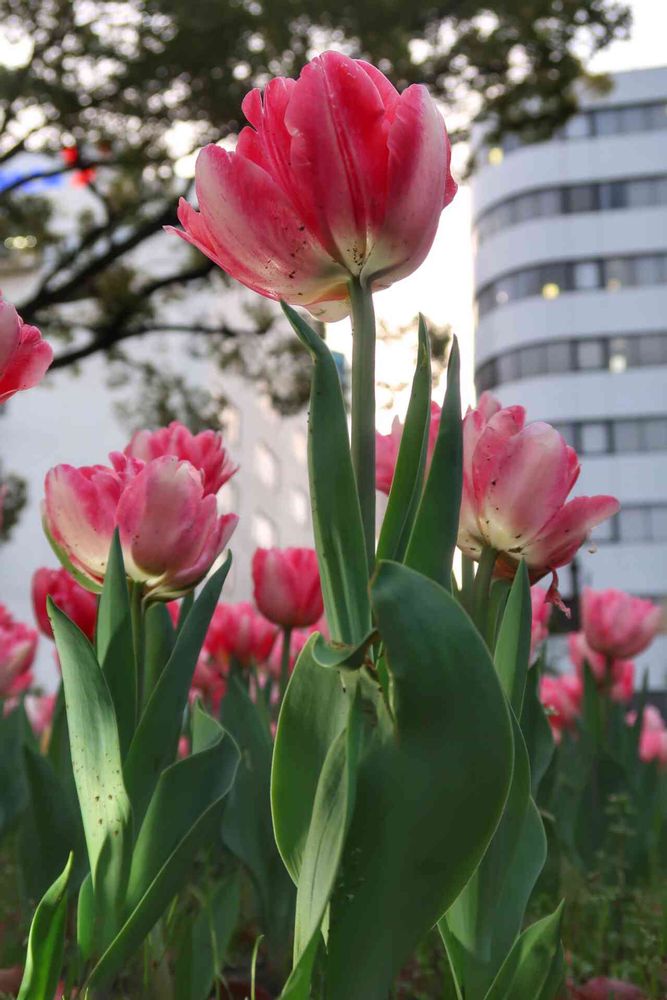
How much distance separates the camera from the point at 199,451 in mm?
1045

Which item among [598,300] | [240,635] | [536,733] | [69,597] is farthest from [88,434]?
[536,733]

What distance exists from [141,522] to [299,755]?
291 mm

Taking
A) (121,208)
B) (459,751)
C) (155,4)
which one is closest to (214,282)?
(121,208)

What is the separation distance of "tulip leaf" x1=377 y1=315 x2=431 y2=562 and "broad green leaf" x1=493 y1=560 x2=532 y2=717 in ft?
0.44

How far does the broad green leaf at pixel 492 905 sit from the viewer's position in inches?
28.6

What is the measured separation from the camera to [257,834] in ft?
4.09

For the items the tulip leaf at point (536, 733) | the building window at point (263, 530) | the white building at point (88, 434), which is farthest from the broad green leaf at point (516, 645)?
the building window at point (263, 530)

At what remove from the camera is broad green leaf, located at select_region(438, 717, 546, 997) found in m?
Result: 0.73

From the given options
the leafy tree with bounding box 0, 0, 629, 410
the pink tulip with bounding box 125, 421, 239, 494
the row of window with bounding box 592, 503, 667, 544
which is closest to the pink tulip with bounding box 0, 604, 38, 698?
the pink tulip with bounding box 125, 421, 239, 494

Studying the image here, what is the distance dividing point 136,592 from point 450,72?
820 cm

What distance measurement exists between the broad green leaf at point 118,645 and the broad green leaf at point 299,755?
0.22 meters

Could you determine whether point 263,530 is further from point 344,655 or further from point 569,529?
point 344,655

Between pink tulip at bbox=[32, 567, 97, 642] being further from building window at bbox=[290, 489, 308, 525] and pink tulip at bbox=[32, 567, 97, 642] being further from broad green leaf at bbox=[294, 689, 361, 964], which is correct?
building window at bbox=[290, 489, 308, 525]

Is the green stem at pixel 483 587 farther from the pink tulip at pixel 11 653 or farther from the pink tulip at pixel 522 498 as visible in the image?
the pink tulip at pixel 11 653
